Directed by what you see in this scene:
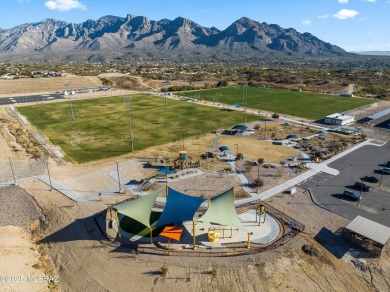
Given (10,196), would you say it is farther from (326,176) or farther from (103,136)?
(326,176)

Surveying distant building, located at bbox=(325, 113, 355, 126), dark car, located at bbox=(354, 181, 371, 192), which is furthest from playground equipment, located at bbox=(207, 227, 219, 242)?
distant building, located at bbox=(325, 113, 355, 126)

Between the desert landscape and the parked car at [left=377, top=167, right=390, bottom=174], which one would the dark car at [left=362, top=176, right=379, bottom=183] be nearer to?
the parked car at [left=377, top=167, right=390, bottom=174]

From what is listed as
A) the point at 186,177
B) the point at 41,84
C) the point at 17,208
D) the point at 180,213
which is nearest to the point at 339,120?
the point at 186,177

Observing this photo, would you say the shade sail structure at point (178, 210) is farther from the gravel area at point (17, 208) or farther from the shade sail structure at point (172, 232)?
the gravel area at point (17, 208)

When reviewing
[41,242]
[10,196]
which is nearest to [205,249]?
[41,242]

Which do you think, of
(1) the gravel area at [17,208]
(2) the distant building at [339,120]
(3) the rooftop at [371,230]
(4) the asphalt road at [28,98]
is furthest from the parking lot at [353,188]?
(4) the asphalt road at [28,98]
